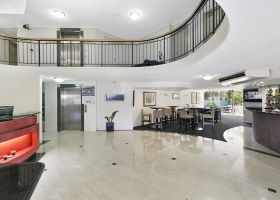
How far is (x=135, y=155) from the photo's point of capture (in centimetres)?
486

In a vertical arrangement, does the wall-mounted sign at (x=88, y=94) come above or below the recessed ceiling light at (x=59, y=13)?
below

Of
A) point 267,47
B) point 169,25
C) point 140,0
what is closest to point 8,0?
point 140,0

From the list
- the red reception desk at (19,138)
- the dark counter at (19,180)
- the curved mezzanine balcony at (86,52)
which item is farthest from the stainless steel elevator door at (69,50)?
the dark counter at (19,180)

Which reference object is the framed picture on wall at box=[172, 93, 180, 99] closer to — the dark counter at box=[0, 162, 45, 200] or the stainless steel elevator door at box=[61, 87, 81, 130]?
the stainless steel elevator door at box=[61, 87, 81, 130]

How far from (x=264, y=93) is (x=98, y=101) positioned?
955cm

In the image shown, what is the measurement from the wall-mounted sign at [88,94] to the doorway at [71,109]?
0.74 ft

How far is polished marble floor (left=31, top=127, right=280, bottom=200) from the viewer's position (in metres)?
2.90

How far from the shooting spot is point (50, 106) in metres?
8.41

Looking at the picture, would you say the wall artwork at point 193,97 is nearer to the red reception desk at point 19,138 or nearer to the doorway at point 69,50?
the doorway at point 69,50

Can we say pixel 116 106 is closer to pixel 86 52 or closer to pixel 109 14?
pixel 86 52

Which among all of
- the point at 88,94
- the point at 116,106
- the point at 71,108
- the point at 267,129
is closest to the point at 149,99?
the point at 116,106

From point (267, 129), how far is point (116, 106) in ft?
20.7

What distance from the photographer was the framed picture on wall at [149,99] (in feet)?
35.1

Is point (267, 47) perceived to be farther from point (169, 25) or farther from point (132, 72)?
point (169, 25)
